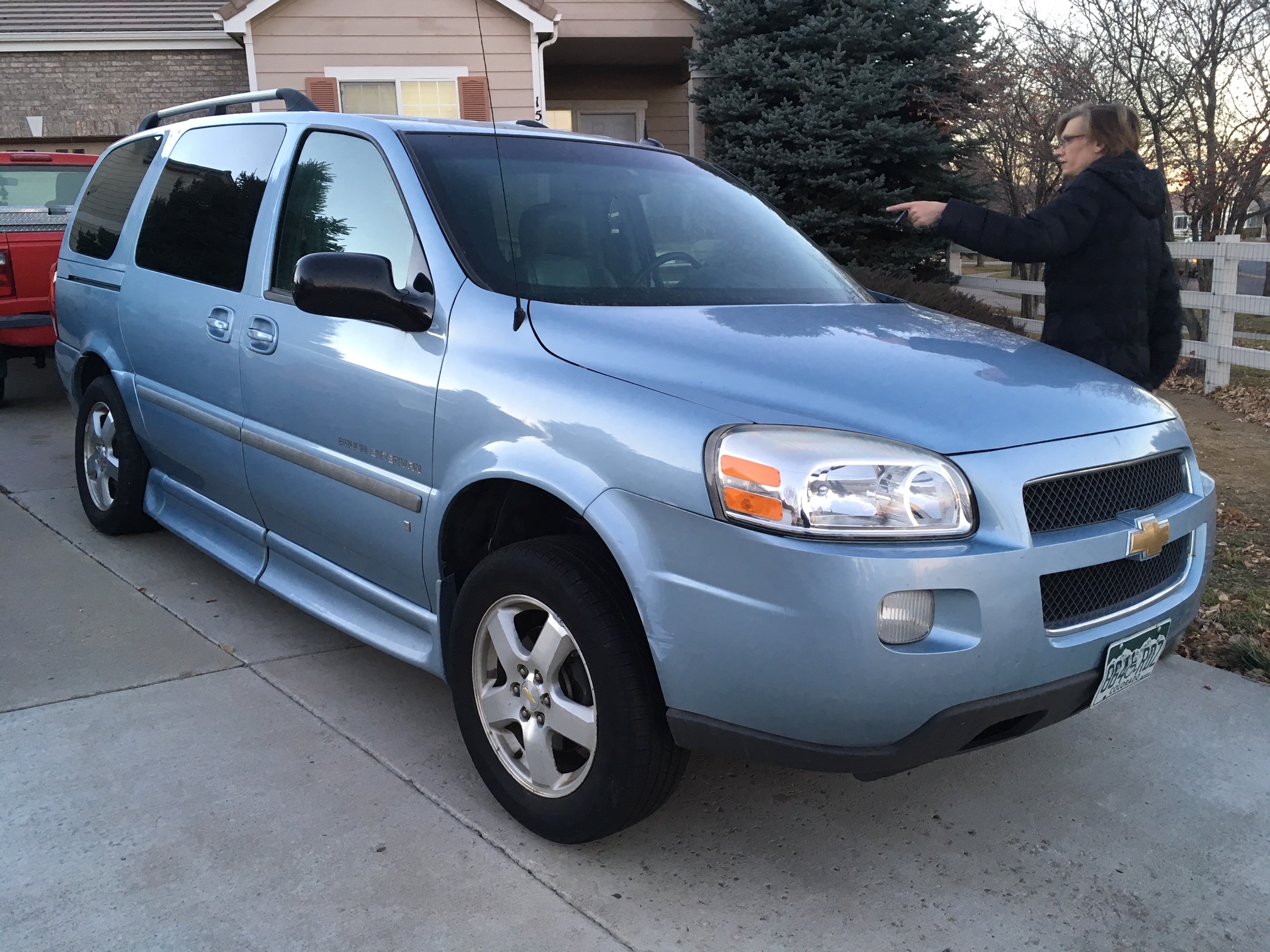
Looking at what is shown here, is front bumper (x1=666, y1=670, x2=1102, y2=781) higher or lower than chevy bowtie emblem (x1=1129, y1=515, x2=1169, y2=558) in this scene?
lower

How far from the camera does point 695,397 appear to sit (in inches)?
94.5

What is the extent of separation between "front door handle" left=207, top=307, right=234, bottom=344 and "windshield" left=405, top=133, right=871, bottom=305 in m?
0.95

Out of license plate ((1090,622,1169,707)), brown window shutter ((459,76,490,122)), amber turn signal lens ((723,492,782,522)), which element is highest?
brown window shutter ((459,76,490,122))

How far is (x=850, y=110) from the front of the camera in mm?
12648

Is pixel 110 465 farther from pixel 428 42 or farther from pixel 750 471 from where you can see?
pixel 428 42

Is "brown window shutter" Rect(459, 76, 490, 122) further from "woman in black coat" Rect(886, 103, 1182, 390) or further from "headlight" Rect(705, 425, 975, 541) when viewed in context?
"headlight" Rect(705, 425, 975, 541)

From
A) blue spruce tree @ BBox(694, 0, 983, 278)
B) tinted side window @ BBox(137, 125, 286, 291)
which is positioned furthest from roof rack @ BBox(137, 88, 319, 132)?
blue spruce tree @ BBox(694, 0, 983, 278)

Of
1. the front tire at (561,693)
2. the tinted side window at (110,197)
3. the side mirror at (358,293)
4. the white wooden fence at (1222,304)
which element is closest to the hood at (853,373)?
the side mirror at (358,293)

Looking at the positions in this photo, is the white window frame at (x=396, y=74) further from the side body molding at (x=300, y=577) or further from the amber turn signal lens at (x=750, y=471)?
the amber turn signal lens at (x=750, y=471)

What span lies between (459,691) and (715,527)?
1.02 meters

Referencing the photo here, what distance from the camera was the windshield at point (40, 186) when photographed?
8734 millimetres

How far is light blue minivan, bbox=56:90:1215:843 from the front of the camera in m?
2.22

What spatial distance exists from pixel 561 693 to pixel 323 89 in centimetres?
1333

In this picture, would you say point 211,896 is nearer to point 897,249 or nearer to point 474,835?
point 474,835
